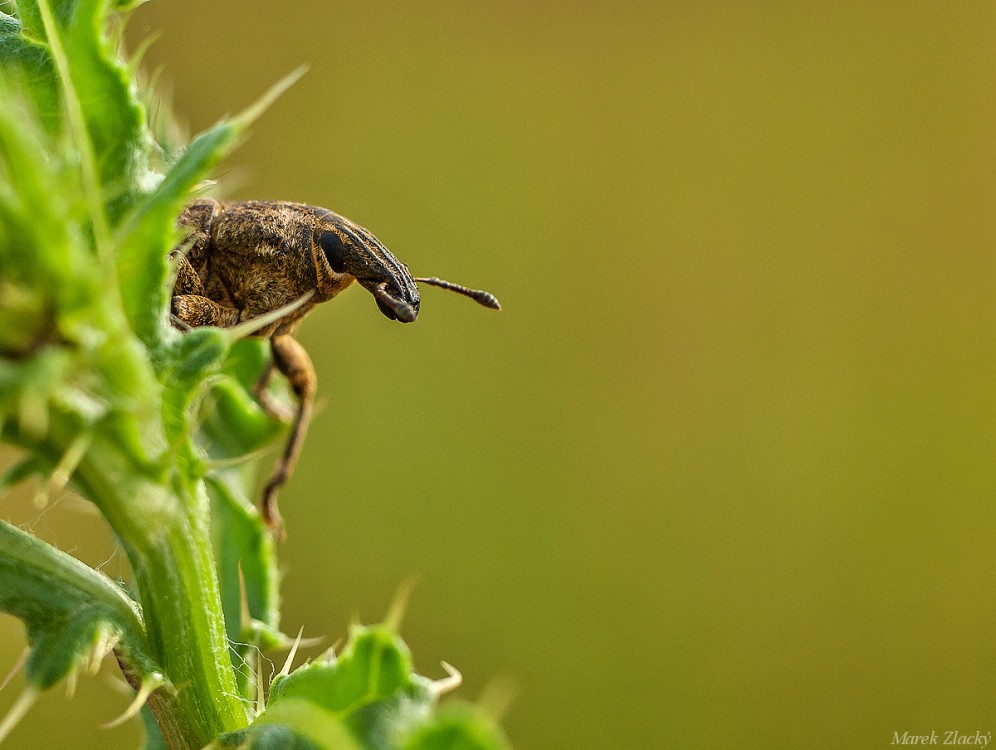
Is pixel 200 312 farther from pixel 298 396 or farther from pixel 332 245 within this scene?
pixel 298 396

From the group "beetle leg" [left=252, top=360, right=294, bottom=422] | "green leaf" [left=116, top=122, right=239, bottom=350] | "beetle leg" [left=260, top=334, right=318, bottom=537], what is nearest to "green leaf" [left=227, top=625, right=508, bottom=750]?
"green leaf" [left=116, top=122, right=239, bottom=350]

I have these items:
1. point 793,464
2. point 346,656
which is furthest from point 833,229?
point 346,656

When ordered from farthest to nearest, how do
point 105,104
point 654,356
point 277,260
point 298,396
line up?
point 654,356, point 298,396, point 277,260, point 105,104

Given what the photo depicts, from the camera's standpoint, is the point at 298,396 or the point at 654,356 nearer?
the point at 298,396

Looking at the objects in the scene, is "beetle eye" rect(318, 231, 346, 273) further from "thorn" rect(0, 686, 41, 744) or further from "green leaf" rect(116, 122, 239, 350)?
"thorn" rect(0, 686, 41, 744)

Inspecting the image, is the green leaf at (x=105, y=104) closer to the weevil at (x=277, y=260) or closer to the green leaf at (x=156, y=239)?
the green leaf at (x=156, y=239)
